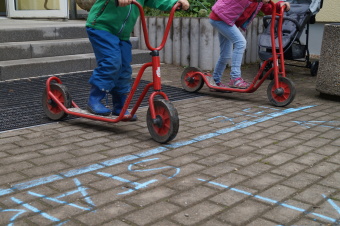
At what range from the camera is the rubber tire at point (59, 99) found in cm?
457

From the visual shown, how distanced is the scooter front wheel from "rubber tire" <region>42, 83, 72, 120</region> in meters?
1.03

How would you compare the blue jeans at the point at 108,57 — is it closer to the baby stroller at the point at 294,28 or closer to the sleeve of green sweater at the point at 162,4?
the sleeve of green sweater at the point at 162,4

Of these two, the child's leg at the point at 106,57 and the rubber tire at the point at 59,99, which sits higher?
the child's leg at the point at 106,57

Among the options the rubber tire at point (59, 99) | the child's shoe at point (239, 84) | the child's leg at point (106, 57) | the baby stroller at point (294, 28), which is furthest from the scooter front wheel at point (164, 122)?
the baby stroller at point (294, 28)

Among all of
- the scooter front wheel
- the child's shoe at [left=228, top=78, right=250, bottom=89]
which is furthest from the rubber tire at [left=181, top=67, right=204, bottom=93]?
the scooter front wheel

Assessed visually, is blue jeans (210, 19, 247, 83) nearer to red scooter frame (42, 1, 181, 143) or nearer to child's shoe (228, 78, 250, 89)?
child's shoe (228, 78, 250, 89)

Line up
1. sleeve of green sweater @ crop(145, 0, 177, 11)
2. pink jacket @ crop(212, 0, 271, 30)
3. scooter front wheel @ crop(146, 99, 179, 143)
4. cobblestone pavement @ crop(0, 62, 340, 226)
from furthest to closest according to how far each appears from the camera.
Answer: pink jacket @ crop(212, 0, 271, 30), sleeve of green sweater @ crop(145, 0, 177, 11), scooter front wheel @ crop(146, 99, 179, 143), cobblestone pavement @ crop(0, 62, 340, 226)

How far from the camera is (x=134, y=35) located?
913cm

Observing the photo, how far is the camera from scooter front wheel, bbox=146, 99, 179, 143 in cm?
377

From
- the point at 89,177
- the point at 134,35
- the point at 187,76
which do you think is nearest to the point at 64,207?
the point at 89,177

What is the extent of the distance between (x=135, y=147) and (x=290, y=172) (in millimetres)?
1281

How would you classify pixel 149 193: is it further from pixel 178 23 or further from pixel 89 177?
pixel 178 23

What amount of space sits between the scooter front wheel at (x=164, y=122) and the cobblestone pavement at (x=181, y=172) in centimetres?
9

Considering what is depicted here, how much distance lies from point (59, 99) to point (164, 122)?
1.34 m
